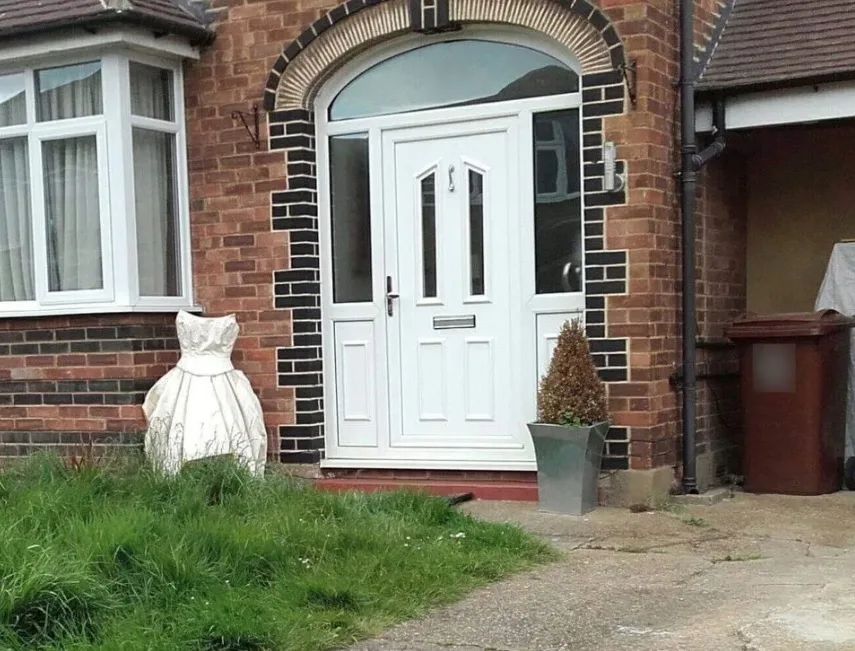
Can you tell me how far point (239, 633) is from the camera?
4109 mm

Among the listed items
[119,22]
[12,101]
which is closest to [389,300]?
[119,22]

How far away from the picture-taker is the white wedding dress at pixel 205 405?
23.6ft

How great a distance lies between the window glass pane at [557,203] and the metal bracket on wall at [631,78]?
1.51 feet

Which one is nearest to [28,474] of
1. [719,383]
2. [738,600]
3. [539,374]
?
[539,374]

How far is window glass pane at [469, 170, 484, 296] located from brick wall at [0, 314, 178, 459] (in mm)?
2211

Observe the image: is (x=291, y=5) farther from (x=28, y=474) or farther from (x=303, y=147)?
(x=28, y=474)

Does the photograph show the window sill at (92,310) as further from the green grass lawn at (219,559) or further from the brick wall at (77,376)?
the green grass lawn at (219,559)

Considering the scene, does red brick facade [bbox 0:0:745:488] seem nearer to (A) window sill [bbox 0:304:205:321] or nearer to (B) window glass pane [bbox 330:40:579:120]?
(A) window sill [bbox 0:304:205:321]

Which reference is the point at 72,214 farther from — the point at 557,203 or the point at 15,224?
the point at 557,203

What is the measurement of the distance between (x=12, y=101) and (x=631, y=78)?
4.52 metres

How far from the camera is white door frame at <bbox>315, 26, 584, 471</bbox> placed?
718 cm

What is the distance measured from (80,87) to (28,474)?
2.90m

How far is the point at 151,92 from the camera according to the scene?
7996 millimetres

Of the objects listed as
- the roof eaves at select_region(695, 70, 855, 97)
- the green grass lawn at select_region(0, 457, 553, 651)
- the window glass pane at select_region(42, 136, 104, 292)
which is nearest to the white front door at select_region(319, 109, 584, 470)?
the roof eaves at select_region(695, 70, 855, 97)
